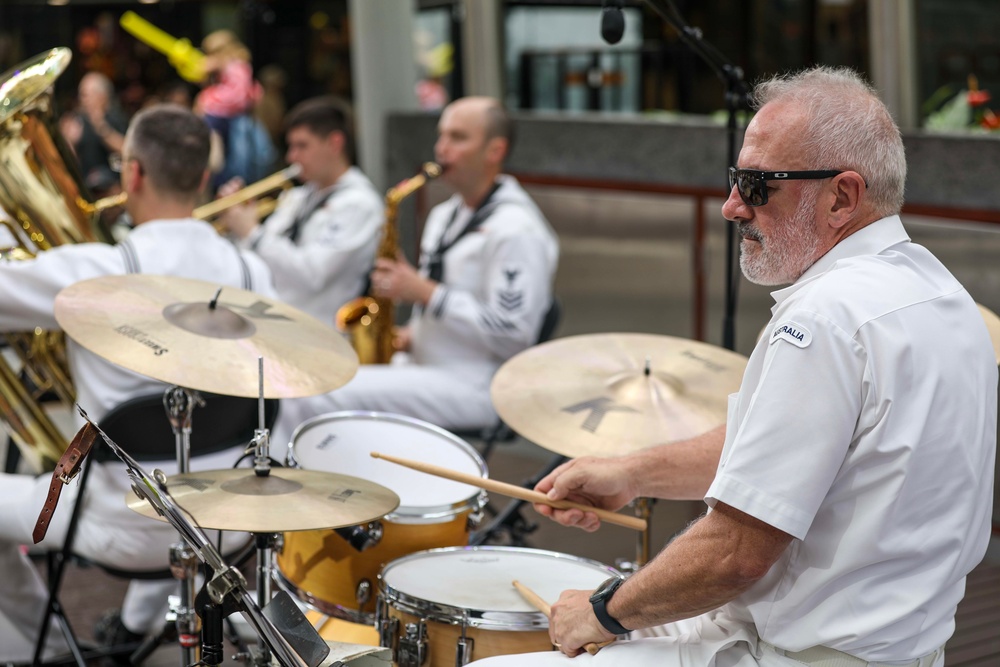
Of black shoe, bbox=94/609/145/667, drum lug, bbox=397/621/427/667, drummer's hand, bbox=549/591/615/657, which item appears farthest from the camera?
black shoe, bbox=94/609/145/667

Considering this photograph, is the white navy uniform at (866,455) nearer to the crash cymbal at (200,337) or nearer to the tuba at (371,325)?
the crash cymbal at (200,337)

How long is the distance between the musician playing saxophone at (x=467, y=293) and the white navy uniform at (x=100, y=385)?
95 cm

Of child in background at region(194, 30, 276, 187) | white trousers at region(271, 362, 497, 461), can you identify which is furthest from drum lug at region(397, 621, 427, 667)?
child in background at region(194, 30, 276, 187)

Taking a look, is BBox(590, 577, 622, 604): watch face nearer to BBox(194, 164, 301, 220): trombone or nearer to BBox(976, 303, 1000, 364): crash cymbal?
BBox(976, 303, 1000, 364): crash cymbal

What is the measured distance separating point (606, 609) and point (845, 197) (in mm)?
713

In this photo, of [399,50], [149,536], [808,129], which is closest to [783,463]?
[808,129]

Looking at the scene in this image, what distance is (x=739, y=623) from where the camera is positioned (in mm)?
1775

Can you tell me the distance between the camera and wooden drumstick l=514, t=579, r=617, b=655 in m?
1.82

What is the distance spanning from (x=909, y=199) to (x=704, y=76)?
5.11 ft

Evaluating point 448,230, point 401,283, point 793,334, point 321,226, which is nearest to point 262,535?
point 793,334

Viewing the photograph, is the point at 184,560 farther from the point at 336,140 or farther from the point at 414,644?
the point at 336,140

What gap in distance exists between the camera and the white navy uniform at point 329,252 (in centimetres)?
480

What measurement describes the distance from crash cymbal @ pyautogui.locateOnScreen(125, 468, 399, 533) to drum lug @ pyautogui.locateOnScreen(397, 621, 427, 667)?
0.67ft

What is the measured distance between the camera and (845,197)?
1.71 m
